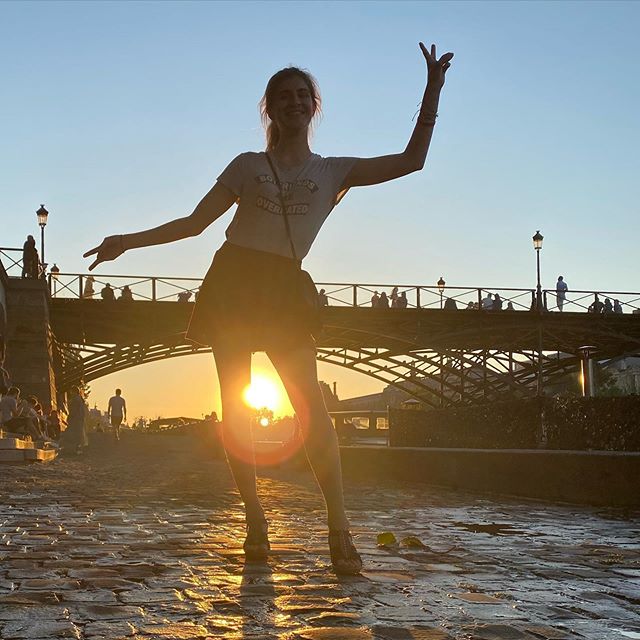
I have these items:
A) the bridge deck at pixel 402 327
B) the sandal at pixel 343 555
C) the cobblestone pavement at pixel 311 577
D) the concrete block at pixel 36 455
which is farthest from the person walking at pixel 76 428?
the sandal at pixel 343 555

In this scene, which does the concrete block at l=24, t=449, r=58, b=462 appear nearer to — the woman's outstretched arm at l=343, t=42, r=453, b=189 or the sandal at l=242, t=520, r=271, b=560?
the sandal at l=242, t=520, r=271, b=560

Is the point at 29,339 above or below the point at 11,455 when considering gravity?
above

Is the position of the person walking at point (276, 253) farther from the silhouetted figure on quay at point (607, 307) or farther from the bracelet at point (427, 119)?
the silhouetted figure on quay at point (607, 307)

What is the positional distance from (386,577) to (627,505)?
4098 millimetres

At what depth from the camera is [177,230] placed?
3.75 metres

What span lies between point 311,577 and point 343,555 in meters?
0.14

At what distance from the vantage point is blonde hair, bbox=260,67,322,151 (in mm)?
3807

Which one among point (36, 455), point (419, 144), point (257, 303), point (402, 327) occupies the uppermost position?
point (402, 327)

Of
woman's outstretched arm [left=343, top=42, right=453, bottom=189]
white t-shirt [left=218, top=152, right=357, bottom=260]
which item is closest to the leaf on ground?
white t-shirt [left=218, top=152, right=357, bottom=260]

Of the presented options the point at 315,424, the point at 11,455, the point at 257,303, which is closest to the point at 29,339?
the point at 11,455

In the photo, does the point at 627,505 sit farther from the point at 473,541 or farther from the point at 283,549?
the point at 283,549

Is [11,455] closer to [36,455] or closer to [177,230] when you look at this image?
[36,455]

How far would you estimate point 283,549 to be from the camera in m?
4.18

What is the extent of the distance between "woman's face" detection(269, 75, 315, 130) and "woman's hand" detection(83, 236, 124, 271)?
0.77 meters
